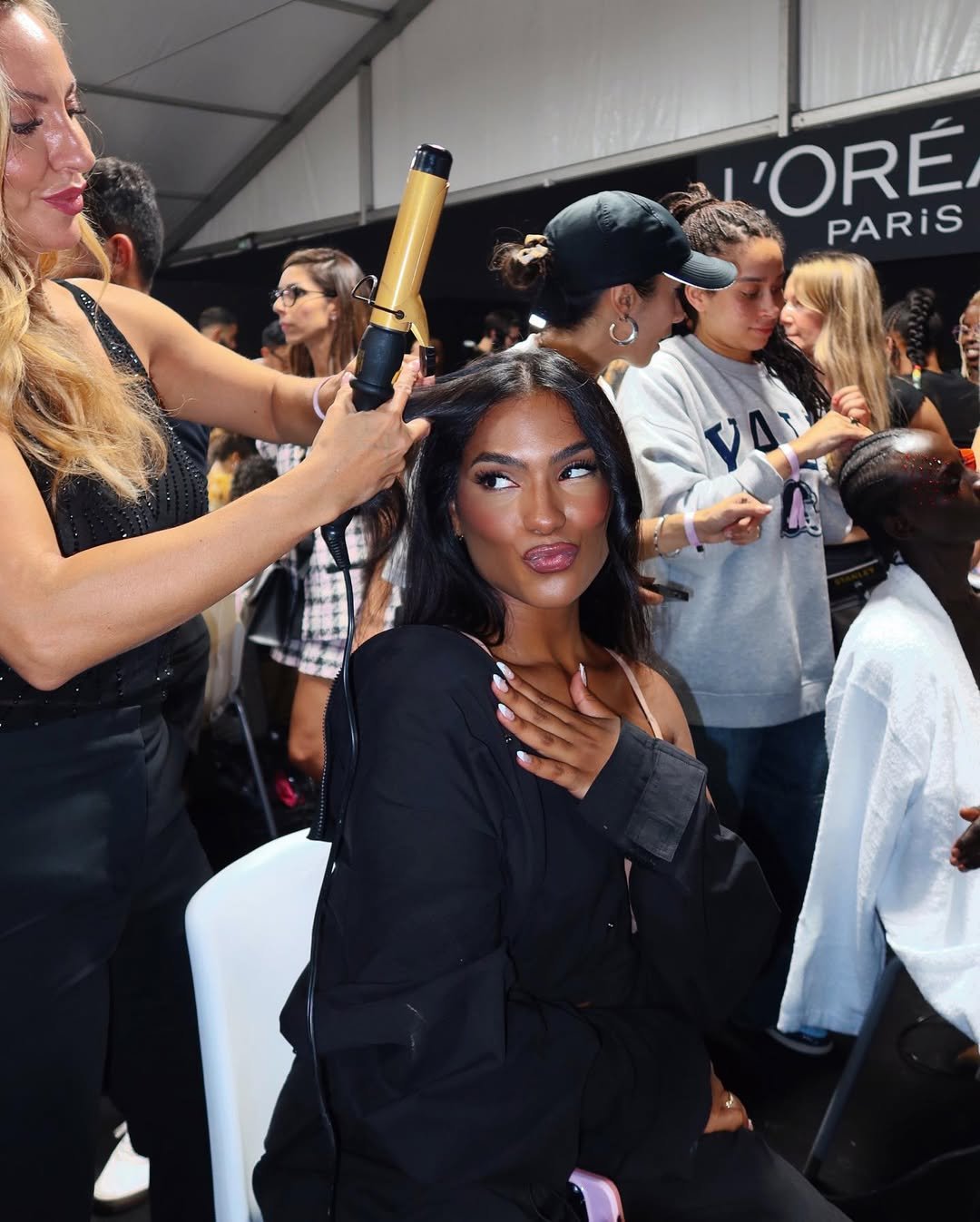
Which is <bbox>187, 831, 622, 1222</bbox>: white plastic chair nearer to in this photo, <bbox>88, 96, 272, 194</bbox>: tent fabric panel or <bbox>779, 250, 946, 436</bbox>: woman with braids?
<bbox>779, 250, 946, 436</bbox>: woman with braids

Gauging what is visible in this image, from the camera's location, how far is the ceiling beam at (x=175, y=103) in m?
6.43

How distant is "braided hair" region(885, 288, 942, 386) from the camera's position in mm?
3736

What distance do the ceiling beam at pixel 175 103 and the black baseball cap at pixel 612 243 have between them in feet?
18.1

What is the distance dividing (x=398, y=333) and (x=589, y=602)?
504 millimetres

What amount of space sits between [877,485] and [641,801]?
2.55ft

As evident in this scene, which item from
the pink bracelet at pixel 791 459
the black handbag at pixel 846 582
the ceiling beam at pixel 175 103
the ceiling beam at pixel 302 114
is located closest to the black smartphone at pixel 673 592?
the pink bracelet at pixel 791 459

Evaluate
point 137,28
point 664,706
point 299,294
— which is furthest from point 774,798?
point 137,28

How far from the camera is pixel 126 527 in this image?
3.40ft

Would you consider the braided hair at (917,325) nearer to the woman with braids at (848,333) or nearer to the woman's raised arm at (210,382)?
the woman with braids at (848,333)

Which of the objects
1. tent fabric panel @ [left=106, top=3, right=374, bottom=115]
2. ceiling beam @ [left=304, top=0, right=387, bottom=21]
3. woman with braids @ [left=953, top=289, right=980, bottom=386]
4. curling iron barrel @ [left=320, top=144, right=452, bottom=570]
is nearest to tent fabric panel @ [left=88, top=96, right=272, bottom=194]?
tent fabric panel @ [left=106, top=3, right=374, bottom=115]

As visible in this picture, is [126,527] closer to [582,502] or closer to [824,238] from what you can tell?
[582,502]

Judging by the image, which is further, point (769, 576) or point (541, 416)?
point (769, 576)

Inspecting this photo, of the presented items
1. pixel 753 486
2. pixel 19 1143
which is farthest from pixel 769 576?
pixel 19 1143

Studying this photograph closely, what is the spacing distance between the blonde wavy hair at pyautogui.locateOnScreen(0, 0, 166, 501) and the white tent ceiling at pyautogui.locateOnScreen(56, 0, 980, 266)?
3.88 metres
